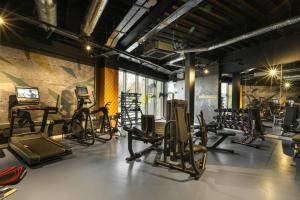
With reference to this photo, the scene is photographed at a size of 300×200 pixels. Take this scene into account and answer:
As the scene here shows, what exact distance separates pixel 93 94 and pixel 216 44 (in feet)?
16.3

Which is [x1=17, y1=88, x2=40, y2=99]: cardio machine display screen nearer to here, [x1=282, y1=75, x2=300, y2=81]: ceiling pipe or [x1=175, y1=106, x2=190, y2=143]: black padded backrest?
[x1=175, y1=106, x2=190, y2=143]: black padded backrest

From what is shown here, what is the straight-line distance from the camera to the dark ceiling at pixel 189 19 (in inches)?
168

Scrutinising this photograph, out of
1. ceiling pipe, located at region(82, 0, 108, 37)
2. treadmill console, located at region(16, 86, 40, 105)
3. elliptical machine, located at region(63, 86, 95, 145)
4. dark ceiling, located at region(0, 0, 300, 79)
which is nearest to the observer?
ceiling pipe, located at region(82, 0, 108, 37)

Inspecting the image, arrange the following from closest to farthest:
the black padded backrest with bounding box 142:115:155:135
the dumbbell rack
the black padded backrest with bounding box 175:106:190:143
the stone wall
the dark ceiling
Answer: the black padded backrest with bounding box 175:106:190:143 < the dark ceiling < the stone wall < the black padded backrest with bounding box 142:115:155:135 < the dumbbell rack

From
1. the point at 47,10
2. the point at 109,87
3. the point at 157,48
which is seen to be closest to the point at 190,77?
the point at 157,48

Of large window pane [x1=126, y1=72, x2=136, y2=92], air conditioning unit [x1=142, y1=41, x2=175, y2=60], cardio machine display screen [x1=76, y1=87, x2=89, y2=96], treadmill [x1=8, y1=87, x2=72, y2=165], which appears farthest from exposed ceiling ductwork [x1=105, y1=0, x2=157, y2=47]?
large window pane [x1=126, y1=72, x2=136, y2=92]

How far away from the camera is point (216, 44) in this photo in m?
5.91

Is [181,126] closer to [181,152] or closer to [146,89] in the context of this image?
[181,152]

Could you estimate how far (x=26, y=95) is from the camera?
4555 millimetres

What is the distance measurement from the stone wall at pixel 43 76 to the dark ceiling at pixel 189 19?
0.72m

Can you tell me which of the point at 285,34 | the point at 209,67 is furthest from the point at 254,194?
the point at 209,67

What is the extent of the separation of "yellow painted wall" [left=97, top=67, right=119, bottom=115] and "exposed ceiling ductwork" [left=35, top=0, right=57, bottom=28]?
3.14 metres

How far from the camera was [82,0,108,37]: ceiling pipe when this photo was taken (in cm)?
336

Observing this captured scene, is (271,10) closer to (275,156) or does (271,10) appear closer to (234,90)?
(275,156)
